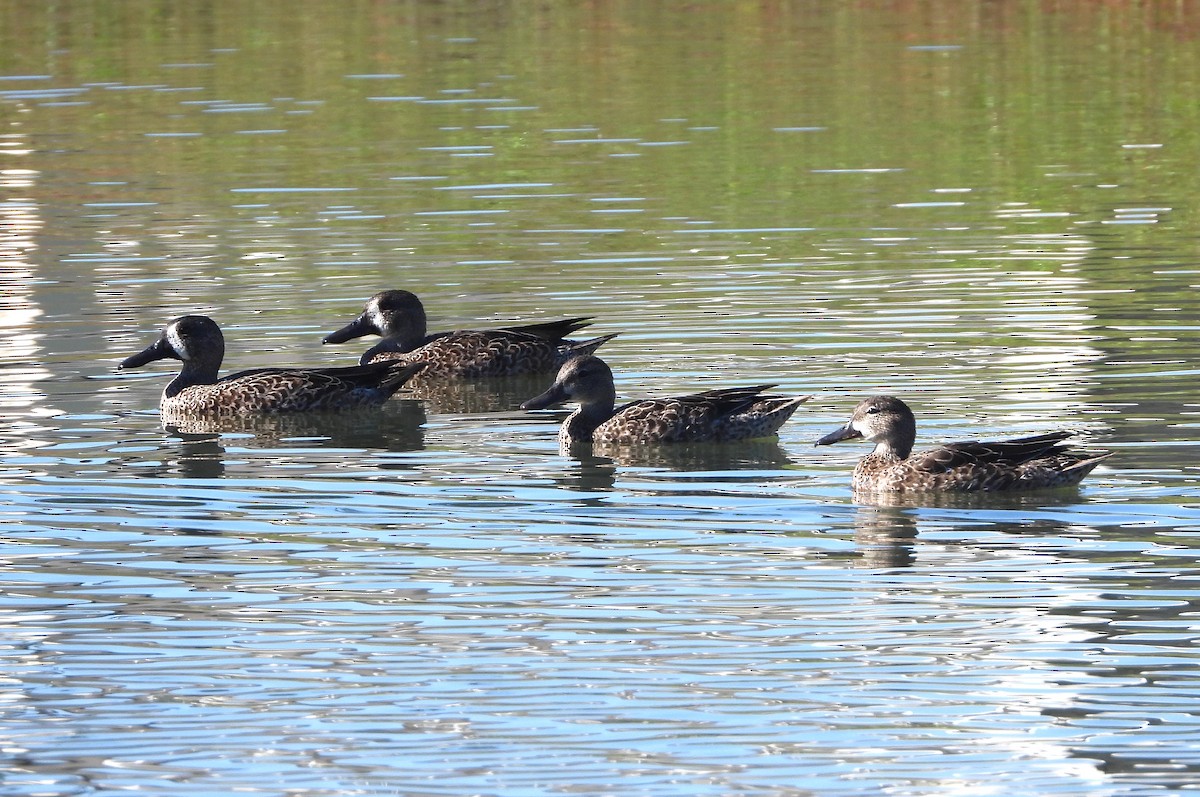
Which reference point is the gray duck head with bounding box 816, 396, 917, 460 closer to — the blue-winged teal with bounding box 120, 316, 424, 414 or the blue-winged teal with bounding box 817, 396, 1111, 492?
the blue-winged teal with bounding box 817, 396, 1111, 492

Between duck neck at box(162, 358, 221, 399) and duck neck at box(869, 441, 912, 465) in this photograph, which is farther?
duck neck at box(162, 358, 221, 399)

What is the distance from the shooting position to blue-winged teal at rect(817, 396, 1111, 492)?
11938 mm

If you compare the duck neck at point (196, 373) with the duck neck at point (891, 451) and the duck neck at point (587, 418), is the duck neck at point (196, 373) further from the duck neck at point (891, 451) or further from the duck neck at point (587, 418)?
the duck neck at point (891, 451)

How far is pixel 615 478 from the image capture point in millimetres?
13188

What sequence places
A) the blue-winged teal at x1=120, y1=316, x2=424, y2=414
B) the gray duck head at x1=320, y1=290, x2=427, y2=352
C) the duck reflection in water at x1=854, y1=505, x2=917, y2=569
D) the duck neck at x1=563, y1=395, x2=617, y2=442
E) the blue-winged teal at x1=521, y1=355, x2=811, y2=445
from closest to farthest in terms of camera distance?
the duck reflection in water at x1=854, y1=505, x2=917, y2=569
the blue-winged teal at x1=521, y1=355, x2=811, y2=445
the duck neck at x1=563, y1=395, x2=617, y2=442
the blue-winged teal at x1=120, y1=316, x2=424, y2=414
the gray duck head at x1=320, y1=290, x2=427, y2=352

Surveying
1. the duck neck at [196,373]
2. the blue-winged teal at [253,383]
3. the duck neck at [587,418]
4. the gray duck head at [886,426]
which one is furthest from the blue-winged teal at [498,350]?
the gray duck head at [886,426]

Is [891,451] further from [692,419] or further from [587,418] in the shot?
[587,418]

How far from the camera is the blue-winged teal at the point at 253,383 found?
50.1ft

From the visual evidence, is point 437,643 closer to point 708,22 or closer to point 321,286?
point 321,286

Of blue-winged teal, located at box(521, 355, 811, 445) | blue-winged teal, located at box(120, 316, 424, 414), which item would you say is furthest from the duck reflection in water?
blue-winged teal, located at box(120, 316, 424, 414)

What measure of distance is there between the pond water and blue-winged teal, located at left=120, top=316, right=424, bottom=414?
0.63 ft

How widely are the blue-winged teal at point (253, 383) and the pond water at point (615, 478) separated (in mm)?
193

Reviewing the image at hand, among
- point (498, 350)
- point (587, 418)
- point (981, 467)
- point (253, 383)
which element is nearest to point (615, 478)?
point (587, 418)

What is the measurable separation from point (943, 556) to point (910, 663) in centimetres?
180
